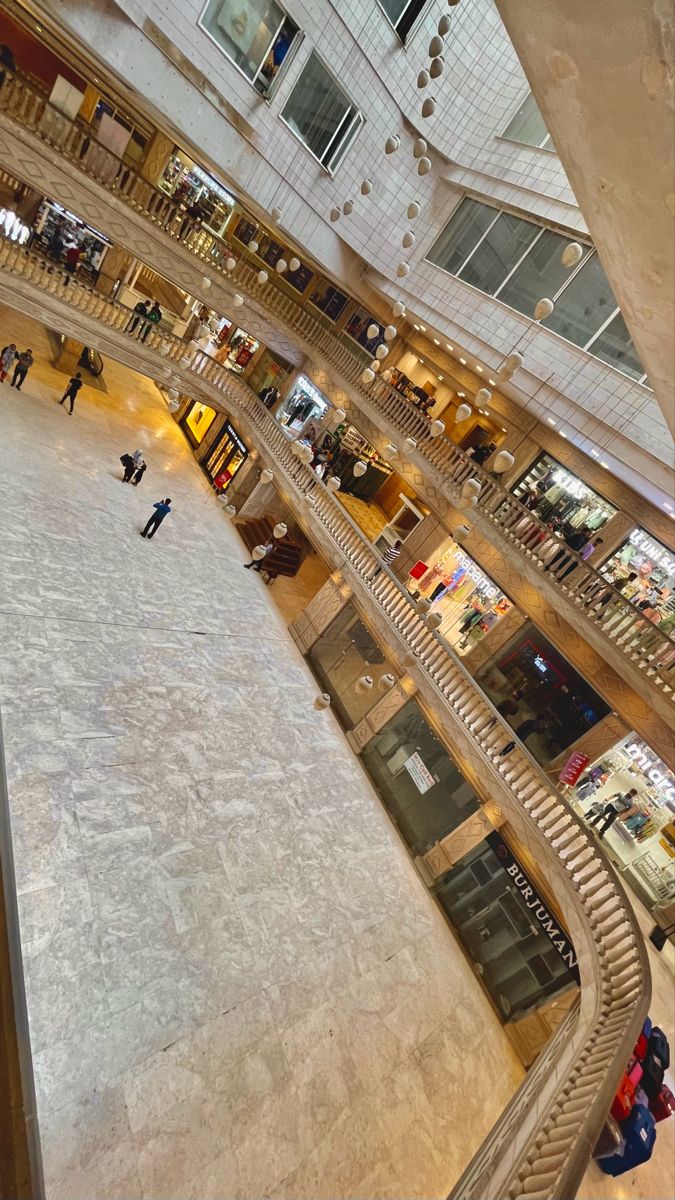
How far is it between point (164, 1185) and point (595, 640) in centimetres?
1045

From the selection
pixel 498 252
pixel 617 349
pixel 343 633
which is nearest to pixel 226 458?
pixel 343 633

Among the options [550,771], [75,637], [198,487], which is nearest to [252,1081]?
[75,637]

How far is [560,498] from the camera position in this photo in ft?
45.3

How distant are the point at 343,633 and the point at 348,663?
848mm

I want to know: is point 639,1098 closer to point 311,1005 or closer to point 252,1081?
point 311,1005

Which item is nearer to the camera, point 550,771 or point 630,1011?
point 630,1011

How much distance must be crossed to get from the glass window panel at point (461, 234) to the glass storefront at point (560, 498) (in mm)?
6266

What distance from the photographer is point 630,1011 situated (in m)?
6.97

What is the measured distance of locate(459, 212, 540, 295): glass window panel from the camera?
42.7 ft

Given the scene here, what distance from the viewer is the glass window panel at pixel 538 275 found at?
39.8 feet

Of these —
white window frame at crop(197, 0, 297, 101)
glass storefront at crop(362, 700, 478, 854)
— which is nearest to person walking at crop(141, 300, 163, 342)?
white window frame at crop(197, 0, 297, 101)

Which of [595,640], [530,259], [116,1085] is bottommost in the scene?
[116,1085]

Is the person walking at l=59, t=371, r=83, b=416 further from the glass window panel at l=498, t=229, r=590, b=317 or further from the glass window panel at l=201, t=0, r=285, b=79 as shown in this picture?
the glass window panel at l=498, t=229, r=590, b=317

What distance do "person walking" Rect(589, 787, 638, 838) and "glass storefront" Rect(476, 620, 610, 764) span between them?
1.76 metres
